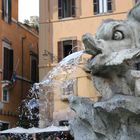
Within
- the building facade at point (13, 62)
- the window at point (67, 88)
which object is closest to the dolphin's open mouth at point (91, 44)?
the window at point (67, 88)

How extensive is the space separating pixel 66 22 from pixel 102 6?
5.99 feet

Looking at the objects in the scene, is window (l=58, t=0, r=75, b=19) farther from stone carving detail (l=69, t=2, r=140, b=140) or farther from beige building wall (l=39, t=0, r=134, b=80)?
stone carving detail (l=69, t=2, r=140, b=140)

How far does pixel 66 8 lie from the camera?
25.2 meters

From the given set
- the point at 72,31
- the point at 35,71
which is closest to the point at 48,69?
the point at 72,31

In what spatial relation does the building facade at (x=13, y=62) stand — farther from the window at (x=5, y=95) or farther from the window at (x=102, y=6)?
the window at (x=102, y=6)

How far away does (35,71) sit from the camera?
29.6 m

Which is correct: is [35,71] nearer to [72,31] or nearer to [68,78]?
[72,31]

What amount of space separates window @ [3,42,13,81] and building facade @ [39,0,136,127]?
176 cm

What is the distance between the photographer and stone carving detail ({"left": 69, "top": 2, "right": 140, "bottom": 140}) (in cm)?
481

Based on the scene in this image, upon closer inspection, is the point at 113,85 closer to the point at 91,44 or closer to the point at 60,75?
the point at 91,44

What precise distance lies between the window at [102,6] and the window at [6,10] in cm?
459

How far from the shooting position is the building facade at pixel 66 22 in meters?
24.3

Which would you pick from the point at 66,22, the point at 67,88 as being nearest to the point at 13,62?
the point at 66,22

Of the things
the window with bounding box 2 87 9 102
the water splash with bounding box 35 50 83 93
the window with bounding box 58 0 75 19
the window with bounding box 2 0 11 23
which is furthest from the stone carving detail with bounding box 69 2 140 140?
the window with bounding box 2 0 11 23
